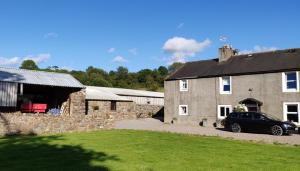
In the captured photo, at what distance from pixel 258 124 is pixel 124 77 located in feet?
290

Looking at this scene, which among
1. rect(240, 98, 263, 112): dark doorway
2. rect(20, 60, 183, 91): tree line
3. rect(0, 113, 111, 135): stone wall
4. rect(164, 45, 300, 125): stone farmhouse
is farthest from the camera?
→ rect(20, 60, 183, 91): tree line

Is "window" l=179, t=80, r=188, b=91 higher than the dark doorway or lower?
higher

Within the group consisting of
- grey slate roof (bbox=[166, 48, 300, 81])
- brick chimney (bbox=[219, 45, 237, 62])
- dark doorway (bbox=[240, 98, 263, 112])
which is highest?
brick chimney (bbox=[219, 45, 237, 62])

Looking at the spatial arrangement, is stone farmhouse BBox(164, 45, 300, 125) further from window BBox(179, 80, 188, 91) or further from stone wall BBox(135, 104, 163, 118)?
stone wall BBox(135, 104, 163, 118)

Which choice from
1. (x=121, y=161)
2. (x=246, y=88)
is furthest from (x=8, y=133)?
(x=246, y=88)

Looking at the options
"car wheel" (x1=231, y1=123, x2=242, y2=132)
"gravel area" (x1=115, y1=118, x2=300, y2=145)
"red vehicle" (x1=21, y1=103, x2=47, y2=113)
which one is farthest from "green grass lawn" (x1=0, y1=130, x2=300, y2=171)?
"red vehicle" (x1=21, y1=103, x2=47, y2=113)

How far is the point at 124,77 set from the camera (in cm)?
11275

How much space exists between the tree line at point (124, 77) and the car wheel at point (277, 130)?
2710 inches

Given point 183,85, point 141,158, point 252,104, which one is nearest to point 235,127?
point 252,104

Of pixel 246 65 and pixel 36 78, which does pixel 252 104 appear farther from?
pixel 36 78

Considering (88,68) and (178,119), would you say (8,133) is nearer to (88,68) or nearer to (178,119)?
(178,119)

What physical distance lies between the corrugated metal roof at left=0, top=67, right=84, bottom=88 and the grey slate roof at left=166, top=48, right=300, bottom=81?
11.8 metres

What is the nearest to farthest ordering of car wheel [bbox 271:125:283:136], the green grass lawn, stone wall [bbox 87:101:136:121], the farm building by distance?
the green grass lawn
car wheel [bbox 271:125:283:136]
stone wall [bbox 87:101:136:121]
the farm building

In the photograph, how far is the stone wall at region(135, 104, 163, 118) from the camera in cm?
4997
